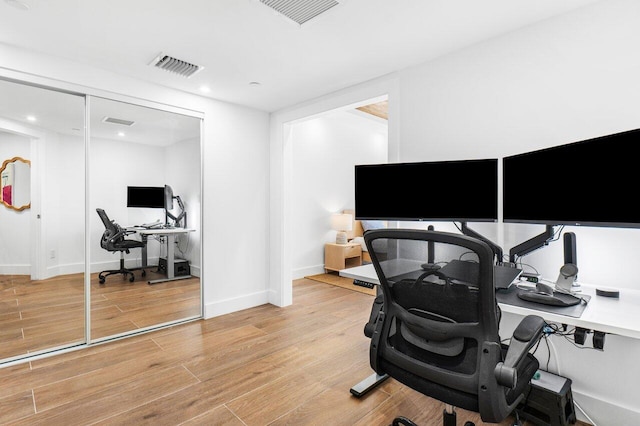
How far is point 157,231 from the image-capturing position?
11.2 feet

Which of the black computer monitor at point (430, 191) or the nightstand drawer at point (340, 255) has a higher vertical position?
the black computer monitor at point (430, 191)

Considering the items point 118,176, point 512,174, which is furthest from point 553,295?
point 118,176

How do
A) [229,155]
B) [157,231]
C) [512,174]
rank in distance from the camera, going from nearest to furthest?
[512,174] < [157,231] < [229,155]

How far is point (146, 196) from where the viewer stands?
333 centimetres

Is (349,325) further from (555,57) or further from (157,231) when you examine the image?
(555,57)

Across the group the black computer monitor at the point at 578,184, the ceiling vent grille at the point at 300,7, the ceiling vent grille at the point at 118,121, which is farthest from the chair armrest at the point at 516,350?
the ceiling vent grille at the point at 118,121

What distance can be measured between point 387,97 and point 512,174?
1.49 meters

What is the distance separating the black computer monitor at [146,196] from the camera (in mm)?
3230

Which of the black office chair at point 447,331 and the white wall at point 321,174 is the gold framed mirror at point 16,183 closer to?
the black office chair at point 447,331

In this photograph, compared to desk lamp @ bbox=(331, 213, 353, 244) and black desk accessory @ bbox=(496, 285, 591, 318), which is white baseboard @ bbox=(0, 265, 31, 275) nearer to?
black desk accessory @ bbox=(496, 285, 591, 318)

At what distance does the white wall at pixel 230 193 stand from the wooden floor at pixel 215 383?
62 centimetres

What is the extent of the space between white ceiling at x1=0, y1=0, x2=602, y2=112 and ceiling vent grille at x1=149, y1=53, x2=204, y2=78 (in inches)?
2.8

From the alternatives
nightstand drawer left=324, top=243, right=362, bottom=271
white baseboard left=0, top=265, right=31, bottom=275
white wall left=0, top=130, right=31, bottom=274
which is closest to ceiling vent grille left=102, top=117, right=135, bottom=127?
white wall left=0, top=130, right=31, bottom=274

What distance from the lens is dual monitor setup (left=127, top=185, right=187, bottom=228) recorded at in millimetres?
3252
